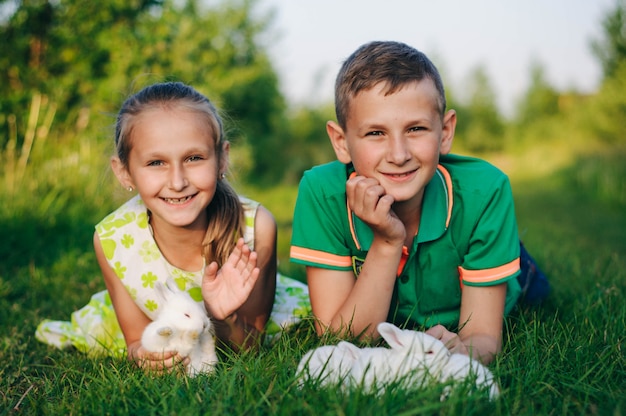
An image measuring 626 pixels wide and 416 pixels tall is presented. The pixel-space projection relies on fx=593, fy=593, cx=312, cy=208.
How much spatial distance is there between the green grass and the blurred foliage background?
54mm

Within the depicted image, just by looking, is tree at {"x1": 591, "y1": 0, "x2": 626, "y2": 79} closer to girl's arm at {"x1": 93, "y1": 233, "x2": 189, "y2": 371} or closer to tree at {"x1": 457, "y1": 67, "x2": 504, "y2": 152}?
tree at {"x1": 457, "y1": 67, "x2": 504, "y2": 152}

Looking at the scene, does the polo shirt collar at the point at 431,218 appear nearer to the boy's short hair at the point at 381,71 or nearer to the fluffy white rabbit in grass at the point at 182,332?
the boy's short hair at the point at 381,71

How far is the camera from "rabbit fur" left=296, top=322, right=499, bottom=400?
6.17ft

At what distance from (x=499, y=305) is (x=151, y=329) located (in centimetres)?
150

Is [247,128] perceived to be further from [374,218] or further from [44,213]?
[374,218]

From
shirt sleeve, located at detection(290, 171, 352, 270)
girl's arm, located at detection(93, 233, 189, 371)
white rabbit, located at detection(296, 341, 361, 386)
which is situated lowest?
girl's arm, located at detection(93, 233, 189, 371)

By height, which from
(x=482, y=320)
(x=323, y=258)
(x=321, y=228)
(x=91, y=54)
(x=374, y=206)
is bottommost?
(x=482, y=320)

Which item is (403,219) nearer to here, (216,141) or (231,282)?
(231,282)

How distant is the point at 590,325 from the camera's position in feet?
8.89

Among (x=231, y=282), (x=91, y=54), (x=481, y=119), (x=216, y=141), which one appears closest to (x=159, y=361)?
(x=231, y=282)

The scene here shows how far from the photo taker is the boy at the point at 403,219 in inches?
97.5

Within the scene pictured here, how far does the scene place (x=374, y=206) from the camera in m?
2.42

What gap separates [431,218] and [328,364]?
0.97 meters

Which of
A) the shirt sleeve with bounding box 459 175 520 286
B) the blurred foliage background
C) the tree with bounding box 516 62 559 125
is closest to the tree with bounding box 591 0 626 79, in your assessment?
the blurred foliage background
